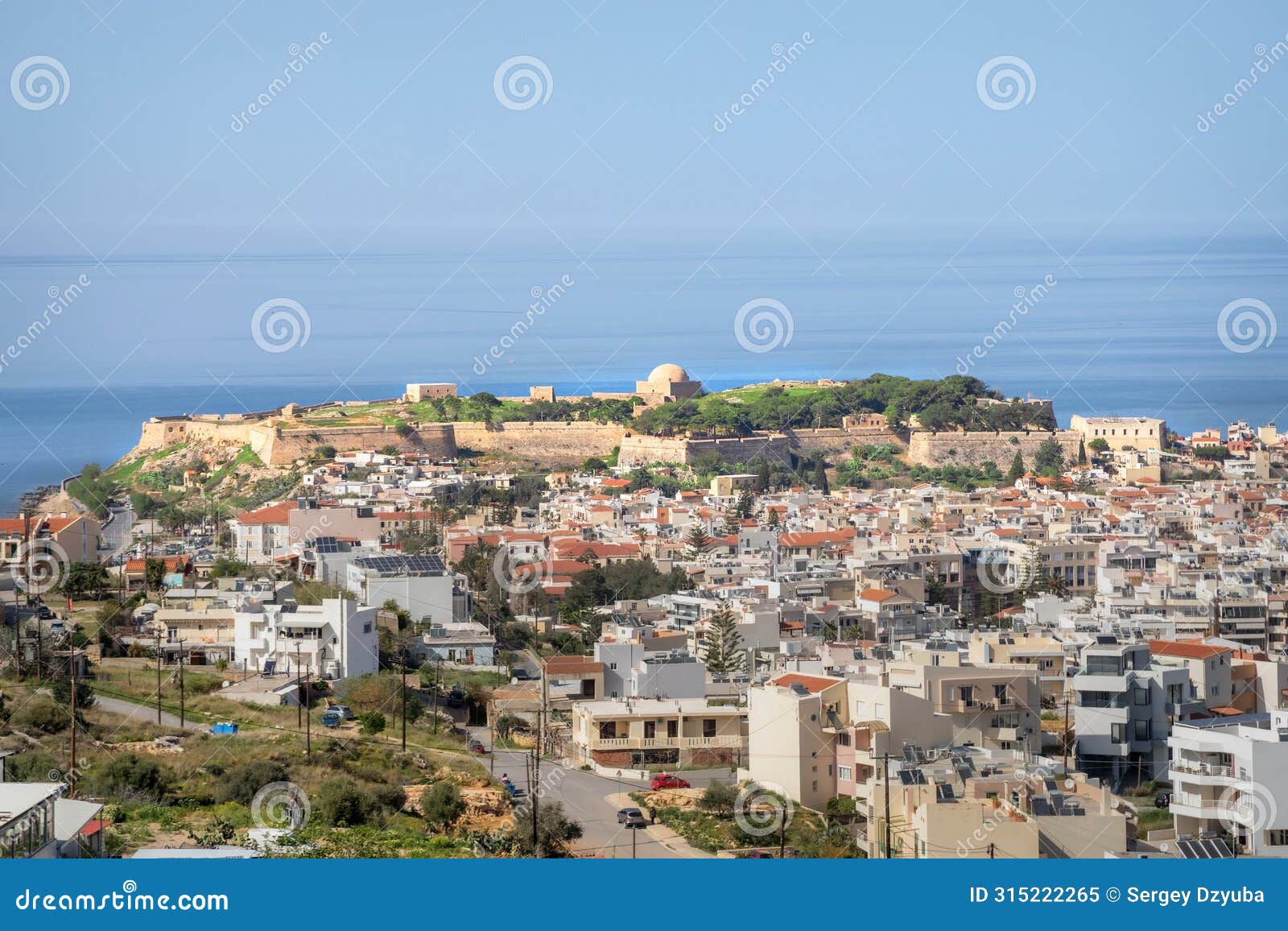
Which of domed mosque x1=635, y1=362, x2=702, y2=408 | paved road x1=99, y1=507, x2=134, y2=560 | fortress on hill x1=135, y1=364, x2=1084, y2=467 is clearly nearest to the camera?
paved road x1=99, y1=507, x2=134, y2=560

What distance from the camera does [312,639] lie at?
8383 mm

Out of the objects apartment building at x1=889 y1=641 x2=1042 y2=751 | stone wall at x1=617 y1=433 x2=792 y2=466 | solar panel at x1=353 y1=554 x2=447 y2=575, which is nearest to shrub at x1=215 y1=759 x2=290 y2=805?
apartment building at x1=889 y1=641 x2=1042 y2=751

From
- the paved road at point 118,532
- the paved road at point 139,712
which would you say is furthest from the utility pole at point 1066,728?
the paved road at point 118,532

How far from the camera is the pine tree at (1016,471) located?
2176cm

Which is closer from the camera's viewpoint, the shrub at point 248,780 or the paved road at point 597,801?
the paved road at point 597,801

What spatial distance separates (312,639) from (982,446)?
17.2m

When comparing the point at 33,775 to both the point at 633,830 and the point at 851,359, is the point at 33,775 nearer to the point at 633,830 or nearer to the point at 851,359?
the point at 633,830

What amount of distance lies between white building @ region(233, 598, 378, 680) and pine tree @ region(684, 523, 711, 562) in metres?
5.87

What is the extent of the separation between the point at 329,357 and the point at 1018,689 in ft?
10.7

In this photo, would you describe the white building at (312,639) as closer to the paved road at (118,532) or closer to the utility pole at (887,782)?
the paved road at (118,532)

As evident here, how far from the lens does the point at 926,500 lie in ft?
61.5

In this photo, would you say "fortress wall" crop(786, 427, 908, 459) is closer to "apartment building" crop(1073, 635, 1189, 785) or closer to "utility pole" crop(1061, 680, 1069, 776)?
"utility pole" crop(1061, 680, 1069, 776)

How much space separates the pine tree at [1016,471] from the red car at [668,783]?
15448 mm

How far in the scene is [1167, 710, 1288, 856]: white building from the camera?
533 cm
